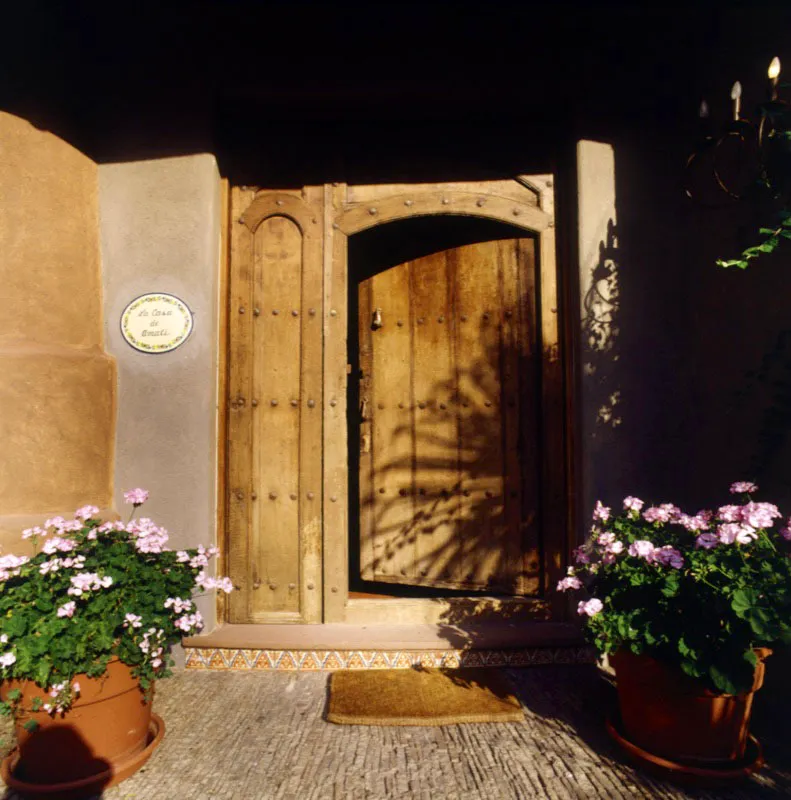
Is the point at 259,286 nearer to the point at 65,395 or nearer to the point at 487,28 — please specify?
the point at 65,395

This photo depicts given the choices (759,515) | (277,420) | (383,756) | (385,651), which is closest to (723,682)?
(759,515)

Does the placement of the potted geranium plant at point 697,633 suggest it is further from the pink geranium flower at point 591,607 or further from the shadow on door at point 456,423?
the shadow on door at point 456,423

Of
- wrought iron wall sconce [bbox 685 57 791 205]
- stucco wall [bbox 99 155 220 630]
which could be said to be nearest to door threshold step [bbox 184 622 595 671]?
stucco wall [bbox 99 155 220 630]

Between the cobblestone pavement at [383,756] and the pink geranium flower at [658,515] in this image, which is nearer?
the cobblestone pavement at [383,756]

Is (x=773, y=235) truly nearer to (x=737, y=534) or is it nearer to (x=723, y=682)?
(x=737, y=534)

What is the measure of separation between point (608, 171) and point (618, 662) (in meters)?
2.49

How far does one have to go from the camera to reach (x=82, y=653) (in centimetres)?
188

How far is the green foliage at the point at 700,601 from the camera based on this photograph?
6.13 feet

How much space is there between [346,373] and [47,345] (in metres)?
1.52

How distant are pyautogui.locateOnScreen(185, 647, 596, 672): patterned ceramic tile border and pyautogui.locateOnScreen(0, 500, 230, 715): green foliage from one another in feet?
2.60

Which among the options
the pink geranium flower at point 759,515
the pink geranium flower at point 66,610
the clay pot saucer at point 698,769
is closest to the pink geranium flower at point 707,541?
the pink geranium flower at point 759,515

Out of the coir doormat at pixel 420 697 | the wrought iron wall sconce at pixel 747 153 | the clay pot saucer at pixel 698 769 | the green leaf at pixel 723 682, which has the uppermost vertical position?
the wrought iron wall sconce at pixel 747 153

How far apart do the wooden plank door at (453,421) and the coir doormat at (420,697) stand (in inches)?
23.7

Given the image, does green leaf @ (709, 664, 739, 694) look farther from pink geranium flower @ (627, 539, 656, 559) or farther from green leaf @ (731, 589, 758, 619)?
pink geranium flower @ (627, 539, 656, 559)
